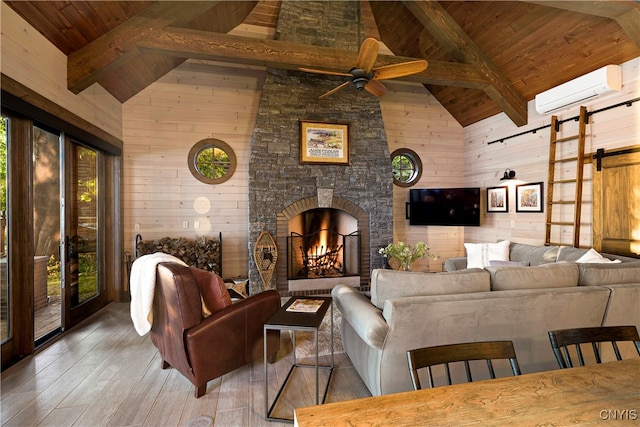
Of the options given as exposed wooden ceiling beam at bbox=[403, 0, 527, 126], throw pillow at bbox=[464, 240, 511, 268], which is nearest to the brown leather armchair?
throw pillow at bbox=[464, 240, 511, 268]

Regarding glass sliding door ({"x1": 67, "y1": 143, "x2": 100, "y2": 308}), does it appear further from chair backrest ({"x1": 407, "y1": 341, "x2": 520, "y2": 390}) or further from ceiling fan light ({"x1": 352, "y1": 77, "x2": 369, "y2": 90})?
chair backrest ({"x1": 407, "y1": 341, "x2": 520, "y2": 390})

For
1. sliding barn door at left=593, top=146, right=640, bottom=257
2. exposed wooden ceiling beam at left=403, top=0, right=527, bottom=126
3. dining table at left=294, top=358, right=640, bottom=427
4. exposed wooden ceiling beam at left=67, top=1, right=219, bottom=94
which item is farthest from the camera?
exposed wooden ceiling beam at left=403, top=0, right=527, bottom=126

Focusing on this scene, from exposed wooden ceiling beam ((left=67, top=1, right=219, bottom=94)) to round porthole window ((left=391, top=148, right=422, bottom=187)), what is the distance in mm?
4003

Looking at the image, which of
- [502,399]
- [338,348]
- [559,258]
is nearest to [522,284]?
[502,399]

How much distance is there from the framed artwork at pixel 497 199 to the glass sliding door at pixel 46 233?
21.0 ft

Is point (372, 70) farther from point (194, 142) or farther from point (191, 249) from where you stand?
point (191, 249)

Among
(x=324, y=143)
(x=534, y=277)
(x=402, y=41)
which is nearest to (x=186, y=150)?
(x=324, y=143)

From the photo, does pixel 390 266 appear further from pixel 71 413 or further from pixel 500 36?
pixel 71 413

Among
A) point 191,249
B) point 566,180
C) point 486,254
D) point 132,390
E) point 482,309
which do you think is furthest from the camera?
point 191,249

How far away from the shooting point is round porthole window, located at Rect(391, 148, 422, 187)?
6.01 m

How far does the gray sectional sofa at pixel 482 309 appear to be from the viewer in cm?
196

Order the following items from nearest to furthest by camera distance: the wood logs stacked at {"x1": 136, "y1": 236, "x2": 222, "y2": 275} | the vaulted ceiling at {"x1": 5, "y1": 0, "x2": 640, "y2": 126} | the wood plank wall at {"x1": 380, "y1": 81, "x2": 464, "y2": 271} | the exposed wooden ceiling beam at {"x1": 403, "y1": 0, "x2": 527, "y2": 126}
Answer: the vaulted ceiling at {"x1": 5, "y1": 0, "x2": 640, "y2": 126} < the exposed wooden ceiling beam at {"x1": 403, "y1": 0, "x2": 527, "y2": 126} < the wood logs stacked at {"x1": 136, "y1": 236, "x2": 222, "y2": 275} < the wood plank wall at {"x1": 380, "y1": 81, "x2": 464, "y2": 271}

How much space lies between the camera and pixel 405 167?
6070 millimetres

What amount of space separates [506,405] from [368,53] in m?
2.85
